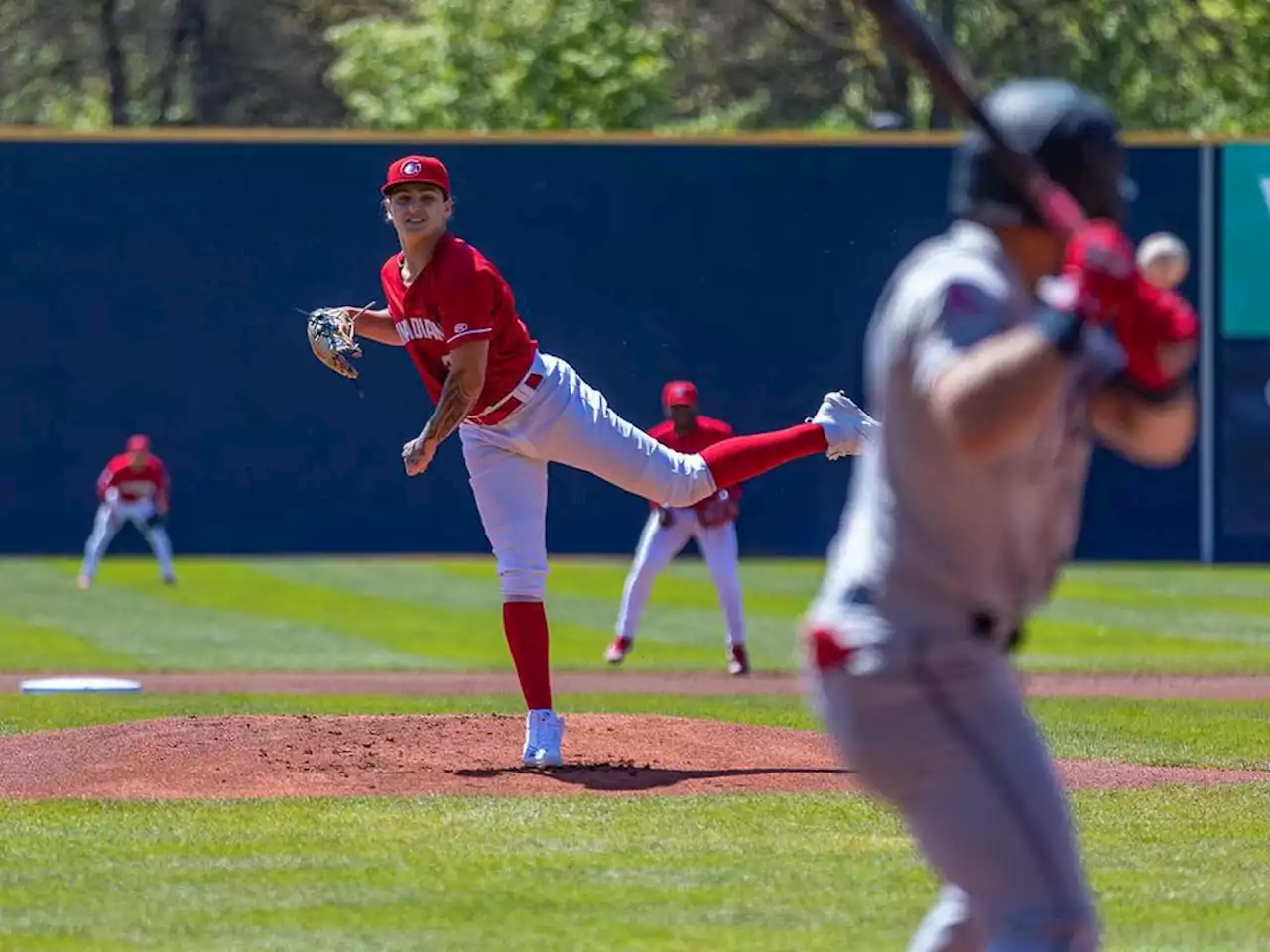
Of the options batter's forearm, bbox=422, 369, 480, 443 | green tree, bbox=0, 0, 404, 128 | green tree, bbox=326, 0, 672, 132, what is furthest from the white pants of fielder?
green tree, bbox=0, 0, 404, 128

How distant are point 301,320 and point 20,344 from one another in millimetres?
2715

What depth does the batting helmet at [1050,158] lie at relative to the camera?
3.63 m

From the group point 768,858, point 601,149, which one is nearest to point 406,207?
point 768,858

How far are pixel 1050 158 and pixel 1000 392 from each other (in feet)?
1.82

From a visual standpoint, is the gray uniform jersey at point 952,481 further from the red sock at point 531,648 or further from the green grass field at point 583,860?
the red sock at point 531,648

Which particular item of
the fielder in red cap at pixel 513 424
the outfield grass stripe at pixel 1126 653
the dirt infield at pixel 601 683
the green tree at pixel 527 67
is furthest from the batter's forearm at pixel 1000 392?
the green tree at pixel 527 67

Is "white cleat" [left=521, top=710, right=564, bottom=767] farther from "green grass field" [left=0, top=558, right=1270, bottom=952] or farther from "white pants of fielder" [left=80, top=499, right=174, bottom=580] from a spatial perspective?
"white pants of fielder" [left=80, top=499, right=174, bottom=580]

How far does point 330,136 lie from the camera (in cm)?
2208

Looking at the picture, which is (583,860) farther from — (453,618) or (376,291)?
(376,291)

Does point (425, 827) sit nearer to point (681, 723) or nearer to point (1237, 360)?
point (681, 723)

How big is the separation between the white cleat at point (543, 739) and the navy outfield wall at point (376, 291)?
45.1 ft

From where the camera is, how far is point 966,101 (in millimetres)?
3873

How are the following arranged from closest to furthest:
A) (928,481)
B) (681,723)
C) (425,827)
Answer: (928,481)
(425,827)
(681,723)

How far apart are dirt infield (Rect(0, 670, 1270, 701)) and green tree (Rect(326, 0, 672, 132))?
1817 cm
